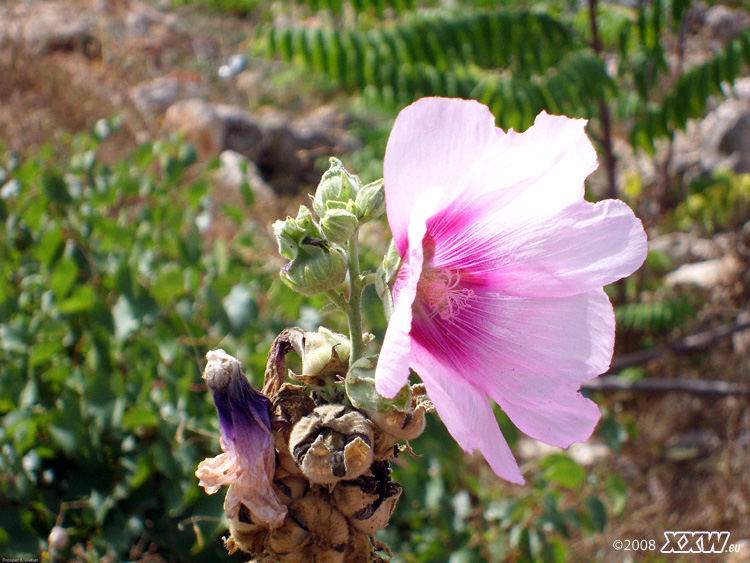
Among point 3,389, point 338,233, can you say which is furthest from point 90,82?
point 338,233

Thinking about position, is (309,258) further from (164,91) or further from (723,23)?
(164,91)

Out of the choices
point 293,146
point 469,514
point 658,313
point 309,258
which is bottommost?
point 293,146

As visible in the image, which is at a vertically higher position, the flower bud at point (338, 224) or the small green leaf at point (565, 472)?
the flower bud at point (338, 224)

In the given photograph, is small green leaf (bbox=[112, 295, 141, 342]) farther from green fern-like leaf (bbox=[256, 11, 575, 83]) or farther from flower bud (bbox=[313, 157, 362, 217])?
green fern-like leaf (bbox=[256, 11, 575, 83])

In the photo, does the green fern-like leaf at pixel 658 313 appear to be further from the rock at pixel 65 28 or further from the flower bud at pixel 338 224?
the rock at pixel 65 28

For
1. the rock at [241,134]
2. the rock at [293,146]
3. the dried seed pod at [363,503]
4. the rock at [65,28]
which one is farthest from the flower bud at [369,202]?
the rock at [65,28]

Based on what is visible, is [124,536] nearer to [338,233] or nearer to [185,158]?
[338,233]

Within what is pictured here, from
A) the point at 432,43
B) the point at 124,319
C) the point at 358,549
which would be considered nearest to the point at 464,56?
the point at 432,43
